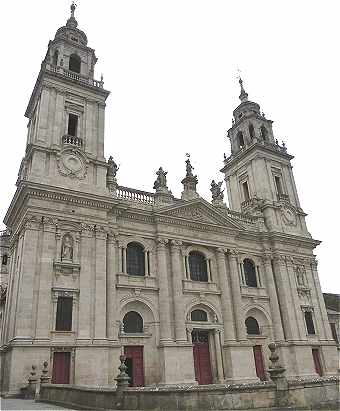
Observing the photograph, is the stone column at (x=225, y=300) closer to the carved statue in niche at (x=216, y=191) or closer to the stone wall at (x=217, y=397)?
the carved statue in niche at (x=216, y=191)

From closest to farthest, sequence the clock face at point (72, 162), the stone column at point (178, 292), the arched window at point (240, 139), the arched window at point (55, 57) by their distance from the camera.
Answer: the stone column at point (178, 292) < the clock face at point (72, 162) < the arched window at point (55, 57) < the arched window at point (240, 139)

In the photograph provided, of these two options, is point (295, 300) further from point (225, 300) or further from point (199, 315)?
point (199, 315)

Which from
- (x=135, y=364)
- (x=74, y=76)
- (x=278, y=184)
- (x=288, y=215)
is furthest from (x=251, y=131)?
(x=135, y=364)

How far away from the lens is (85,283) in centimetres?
2345

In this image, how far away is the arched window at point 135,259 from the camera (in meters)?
26.8

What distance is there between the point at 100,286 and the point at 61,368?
5001 mm

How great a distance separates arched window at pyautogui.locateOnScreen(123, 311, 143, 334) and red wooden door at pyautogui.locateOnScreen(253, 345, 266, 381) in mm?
9390

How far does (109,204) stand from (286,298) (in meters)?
16.6

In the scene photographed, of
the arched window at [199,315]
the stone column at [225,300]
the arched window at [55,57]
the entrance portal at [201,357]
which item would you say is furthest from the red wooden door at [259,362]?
the arched window at [55,57]

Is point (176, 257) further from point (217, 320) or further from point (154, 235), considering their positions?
point (217, 320)

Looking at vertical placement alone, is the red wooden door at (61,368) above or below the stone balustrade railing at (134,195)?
below

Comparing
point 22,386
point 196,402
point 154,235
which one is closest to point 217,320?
point 154,235

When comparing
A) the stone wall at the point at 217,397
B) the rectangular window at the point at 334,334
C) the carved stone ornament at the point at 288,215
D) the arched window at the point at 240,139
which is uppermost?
the arched window at the point at 240,139

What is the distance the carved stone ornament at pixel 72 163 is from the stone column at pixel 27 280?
14.2 ft
